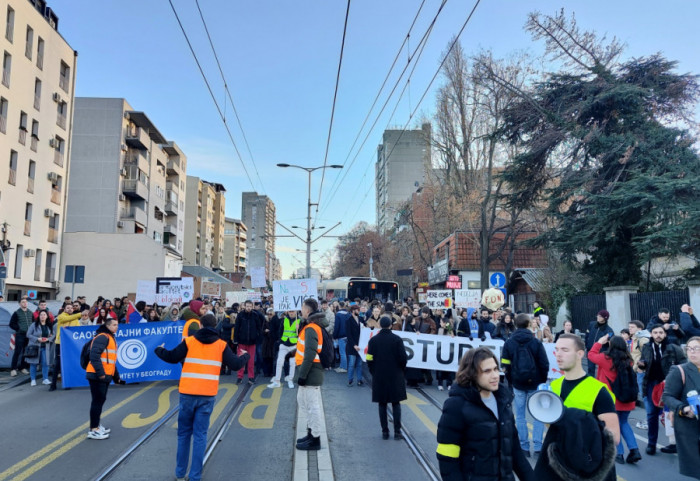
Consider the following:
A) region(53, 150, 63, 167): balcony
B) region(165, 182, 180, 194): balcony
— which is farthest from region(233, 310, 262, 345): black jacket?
region(165, 182, 180, 194): balcony

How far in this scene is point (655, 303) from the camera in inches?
625

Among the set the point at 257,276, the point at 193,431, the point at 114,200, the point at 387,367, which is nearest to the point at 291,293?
the point at 387,367

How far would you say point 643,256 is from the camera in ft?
50.6

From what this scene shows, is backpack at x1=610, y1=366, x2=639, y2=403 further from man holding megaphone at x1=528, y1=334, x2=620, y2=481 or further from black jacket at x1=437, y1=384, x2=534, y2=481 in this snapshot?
black jacket at x1=437, y1=384, x2=534, y2=481

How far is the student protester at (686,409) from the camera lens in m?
4.80

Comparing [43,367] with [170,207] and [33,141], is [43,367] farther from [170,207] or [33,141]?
[170,207]

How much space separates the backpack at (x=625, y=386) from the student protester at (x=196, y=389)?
193 inches

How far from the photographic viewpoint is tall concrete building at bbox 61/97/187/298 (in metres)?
41.5

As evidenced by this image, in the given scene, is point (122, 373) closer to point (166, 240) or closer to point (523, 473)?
point (523, 473)

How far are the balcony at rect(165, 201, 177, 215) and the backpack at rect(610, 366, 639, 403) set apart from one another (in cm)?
5949

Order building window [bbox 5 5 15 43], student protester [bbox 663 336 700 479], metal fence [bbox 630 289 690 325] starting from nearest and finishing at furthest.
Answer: student protester [bbox 663 336 700 479] → metal fence [bbox 630 289 690 325] → building window [bbox 5 5 15 43]

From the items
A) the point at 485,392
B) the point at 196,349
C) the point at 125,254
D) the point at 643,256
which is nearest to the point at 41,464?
the point at 196,349

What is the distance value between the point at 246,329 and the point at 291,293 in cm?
149

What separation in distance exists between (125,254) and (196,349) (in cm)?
3978
